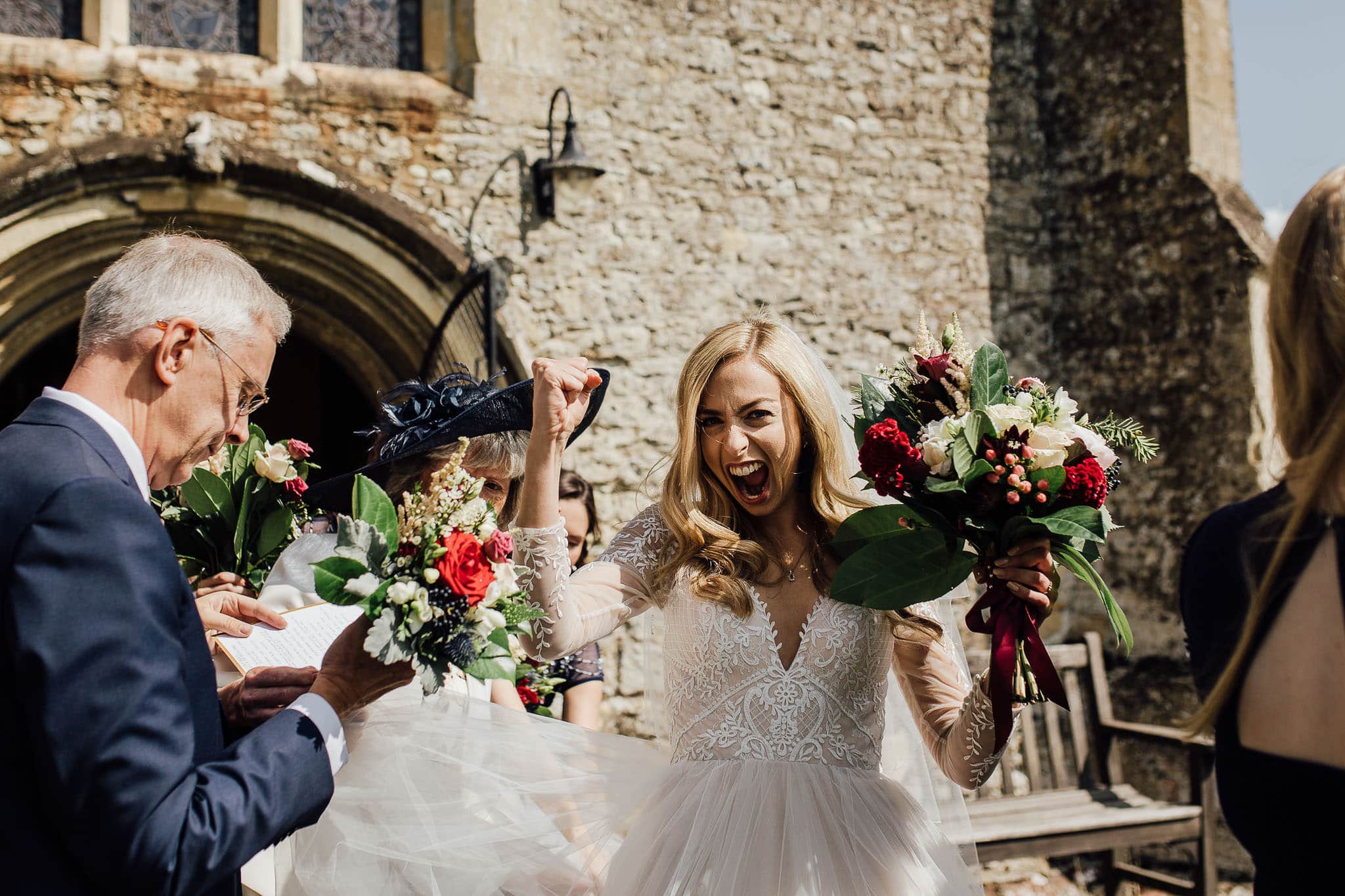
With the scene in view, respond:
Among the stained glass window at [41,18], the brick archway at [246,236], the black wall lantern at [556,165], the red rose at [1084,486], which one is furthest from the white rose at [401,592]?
the stained glass window at [41,18]

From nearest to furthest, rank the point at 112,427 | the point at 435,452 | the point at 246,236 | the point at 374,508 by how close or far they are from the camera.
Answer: the point at 112,427
the point at 374,508
the point at 435,452
the point at 246,236

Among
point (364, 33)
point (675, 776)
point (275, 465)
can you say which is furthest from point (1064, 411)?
point (364, 33)

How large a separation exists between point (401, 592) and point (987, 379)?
1278 mm

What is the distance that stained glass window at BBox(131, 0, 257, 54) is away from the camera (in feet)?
18.5

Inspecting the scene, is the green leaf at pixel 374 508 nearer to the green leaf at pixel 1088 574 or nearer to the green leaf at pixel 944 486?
the green leaf at pixel 944 486

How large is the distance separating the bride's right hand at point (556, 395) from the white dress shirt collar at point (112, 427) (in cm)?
80

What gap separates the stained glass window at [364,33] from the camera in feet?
19.7

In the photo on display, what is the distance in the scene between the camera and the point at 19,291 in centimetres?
529

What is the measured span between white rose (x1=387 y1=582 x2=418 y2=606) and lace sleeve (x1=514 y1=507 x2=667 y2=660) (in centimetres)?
55

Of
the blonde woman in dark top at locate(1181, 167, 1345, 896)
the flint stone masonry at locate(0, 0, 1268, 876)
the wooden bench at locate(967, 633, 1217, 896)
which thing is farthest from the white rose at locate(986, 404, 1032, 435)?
Answer: the flint stone masonry at locate(0, 0, 1268, 876)

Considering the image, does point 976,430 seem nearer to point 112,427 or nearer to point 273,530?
point 112,427

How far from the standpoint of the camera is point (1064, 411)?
7.12 feet

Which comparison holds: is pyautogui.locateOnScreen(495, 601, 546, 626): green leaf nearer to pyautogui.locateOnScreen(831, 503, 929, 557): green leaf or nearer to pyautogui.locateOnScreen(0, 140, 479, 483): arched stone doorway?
pyautogui.locateOnScreen(831, 503, 929, 557): green leaf

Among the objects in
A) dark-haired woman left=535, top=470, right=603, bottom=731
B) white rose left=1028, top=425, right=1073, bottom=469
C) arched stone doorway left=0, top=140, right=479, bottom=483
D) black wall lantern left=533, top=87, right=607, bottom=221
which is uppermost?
black wall lantern left=533, top=87, right=607, bottom=221
